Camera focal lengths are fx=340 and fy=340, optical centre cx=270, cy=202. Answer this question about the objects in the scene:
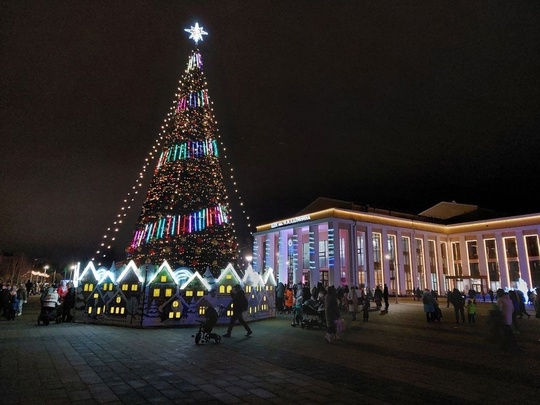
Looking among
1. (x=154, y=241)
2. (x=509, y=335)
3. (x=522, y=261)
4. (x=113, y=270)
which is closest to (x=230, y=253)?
(x=154, y=241)

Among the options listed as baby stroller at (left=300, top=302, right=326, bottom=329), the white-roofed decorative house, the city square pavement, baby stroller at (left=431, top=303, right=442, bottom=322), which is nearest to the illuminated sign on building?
baby stroller at (left=431, top=303, right=442, bottom=322)

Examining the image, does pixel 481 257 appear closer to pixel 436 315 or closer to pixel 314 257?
pixel 314 257

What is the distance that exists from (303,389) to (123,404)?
9.29 feet

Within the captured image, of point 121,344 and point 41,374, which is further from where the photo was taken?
point 121,344

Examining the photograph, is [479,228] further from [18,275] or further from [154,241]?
[18,275]

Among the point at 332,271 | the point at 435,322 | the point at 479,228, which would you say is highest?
the point at 479,228

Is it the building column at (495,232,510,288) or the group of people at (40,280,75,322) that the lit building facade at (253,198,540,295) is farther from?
the group of people at (40,280,75,322)

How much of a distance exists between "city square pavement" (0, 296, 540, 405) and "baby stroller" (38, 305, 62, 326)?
305cm

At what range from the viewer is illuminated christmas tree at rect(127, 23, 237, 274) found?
19703mm

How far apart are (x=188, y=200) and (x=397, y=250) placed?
107 ft

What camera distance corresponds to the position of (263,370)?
704cm

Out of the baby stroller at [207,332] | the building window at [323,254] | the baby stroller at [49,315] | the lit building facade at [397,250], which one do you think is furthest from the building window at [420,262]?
the baby stroller at [49,315]

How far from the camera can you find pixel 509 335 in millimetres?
10133

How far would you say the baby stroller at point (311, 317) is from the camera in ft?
47.6
